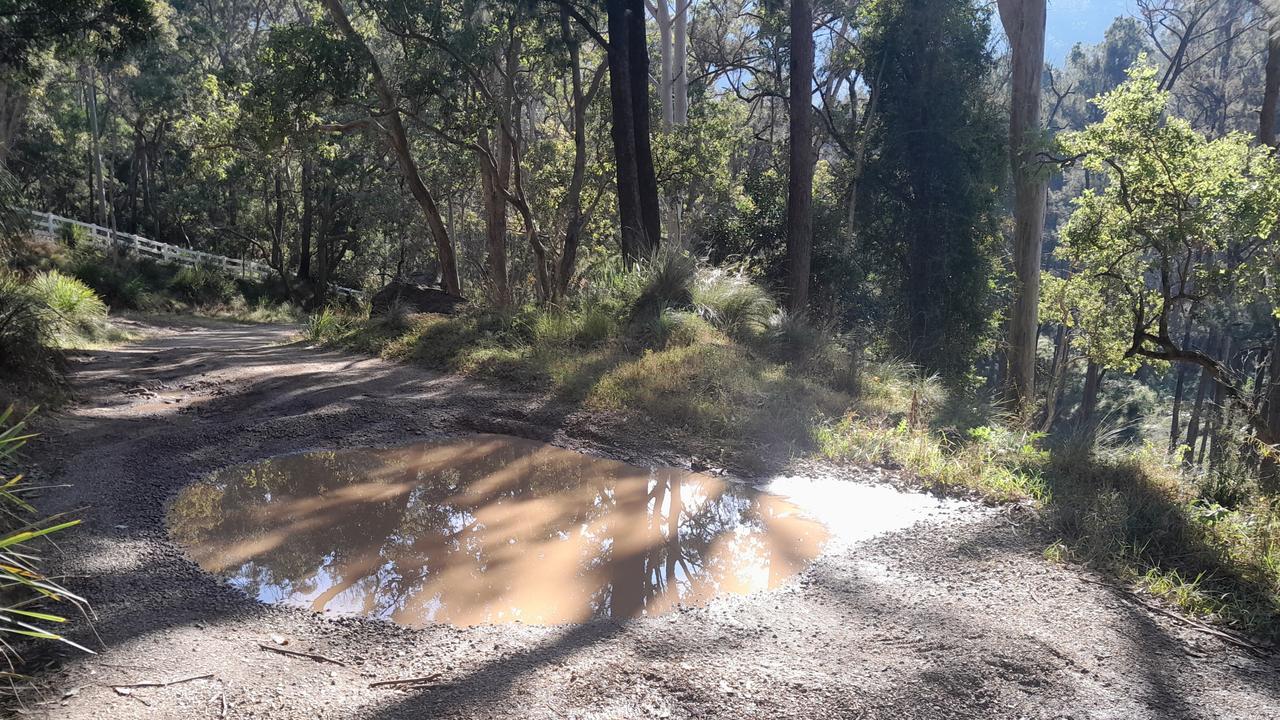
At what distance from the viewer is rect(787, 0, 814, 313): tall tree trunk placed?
14.5 metres

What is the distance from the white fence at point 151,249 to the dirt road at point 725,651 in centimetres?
2595

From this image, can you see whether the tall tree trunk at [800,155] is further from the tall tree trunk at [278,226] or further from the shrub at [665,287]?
the tall tree trunk at [278,226]

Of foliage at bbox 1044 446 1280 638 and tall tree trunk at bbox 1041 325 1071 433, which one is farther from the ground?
foliage at bbox 1044 446 1280 638

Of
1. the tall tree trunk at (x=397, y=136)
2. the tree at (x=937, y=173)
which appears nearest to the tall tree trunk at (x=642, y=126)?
the tall tree trunk at (x=397, y=136)

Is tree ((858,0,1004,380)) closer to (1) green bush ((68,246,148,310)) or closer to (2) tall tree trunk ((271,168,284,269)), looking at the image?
(1) green bush ((68,246,148,310))

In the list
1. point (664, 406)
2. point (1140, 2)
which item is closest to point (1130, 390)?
point (1140, 2)

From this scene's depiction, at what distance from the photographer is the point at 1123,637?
3.62 m

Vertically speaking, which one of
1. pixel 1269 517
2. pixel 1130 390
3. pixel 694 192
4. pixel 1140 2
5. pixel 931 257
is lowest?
pixel 1130 390

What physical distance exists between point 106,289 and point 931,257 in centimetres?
2270

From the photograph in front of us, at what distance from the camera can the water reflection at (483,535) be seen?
4.12 metres

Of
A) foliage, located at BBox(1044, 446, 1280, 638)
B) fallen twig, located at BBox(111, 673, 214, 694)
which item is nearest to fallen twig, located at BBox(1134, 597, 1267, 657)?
foliage, located at BBox(1044, 446, 1280, 638)

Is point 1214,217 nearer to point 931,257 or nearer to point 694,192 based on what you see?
point 931,257

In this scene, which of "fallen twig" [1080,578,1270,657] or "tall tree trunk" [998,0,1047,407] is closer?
"fallen twig" [1080,578,1270,657]

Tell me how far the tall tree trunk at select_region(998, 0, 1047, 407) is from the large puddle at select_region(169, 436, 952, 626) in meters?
12.5
